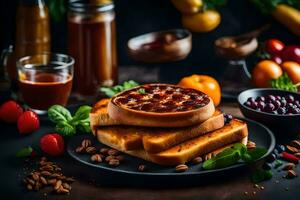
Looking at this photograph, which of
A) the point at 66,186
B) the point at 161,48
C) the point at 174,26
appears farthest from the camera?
the point at 174,26

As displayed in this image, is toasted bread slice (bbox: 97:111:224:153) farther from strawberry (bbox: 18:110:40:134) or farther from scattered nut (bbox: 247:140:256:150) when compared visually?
strawberry (bbox: 18:110:40:134)

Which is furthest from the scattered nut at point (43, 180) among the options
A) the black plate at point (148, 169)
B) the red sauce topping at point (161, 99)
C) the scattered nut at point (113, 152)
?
the red sauce topping at point (161, 99)

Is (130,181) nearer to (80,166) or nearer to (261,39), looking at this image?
(80,166)

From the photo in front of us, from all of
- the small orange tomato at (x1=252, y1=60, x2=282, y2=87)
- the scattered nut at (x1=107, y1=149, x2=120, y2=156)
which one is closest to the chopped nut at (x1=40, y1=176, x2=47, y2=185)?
the scattered nut at (x1=107, y1=149, x2=120, y2=156)

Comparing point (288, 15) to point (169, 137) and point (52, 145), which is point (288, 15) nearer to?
point (169, 137)

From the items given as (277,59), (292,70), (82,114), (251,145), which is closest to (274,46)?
(277,59)

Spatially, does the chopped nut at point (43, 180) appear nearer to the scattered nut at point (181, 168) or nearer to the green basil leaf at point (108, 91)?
the scattered nut at point (181, 168)
